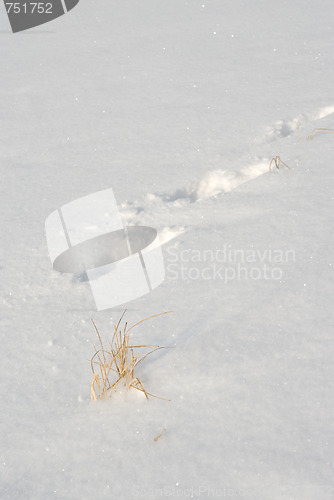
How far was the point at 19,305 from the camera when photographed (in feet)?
4.91

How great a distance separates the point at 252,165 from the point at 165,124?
1.58 feet

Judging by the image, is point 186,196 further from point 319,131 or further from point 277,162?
point 319,131

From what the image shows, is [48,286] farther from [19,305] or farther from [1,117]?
[1,117]
